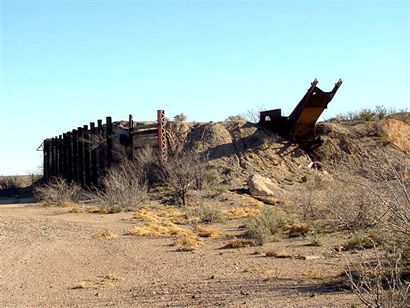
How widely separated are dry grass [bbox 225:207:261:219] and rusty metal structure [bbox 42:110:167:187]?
9792 mm

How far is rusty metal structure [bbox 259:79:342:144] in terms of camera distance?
3378cm

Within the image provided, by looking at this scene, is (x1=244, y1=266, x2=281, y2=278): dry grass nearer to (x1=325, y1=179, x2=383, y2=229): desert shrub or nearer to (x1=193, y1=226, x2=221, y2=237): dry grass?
(x1=325, y1=179, x2=383, y2=229): desert shrub

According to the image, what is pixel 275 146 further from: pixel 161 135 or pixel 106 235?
pixel 106 235

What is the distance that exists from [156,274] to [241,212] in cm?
1202

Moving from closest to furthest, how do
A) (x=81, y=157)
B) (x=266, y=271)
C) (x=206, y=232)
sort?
(x=266, y=271) → (x=206, y=232) → (x=81, y=157)

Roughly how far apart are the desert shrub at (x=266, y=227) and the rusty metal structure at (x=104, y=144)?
637 inches

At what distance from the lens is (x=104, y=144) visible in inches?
1505

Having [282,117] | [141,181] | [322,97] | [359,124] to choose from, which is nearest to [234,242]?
[141,181]

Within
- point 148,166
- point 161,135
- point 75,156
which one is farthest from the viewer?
point 75,156

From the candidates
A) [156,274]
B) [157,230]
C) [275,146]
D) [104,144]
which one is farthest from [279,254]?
[104,144]

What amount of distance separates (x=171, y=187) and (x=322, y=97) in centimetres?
1011

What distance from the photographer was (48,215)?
26.7 m

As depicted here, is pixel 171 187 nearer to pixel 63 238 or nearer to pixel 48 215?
pixel 48 215

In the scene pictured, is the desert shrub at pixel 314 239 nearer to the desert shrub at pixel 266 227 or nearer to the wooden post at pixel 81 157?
the desert shrub at pixel 266 227
